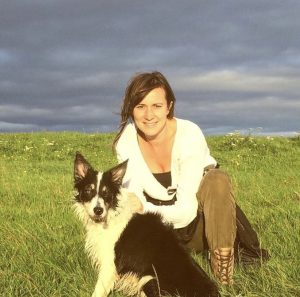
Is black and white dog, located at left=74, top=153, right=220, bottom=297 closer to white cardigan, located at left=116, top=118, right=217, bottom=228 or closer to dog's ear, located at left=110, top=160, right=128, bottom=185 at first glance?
dog's ear, located at left=110, top=160, right=128, bottom=185

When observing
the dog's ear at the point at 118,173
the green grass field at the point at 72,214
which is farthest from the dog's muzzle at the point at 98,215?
the green grass field at the point at 72,214

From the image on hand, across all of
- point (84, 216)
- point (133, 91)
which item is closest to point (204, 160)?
point (133, 91)

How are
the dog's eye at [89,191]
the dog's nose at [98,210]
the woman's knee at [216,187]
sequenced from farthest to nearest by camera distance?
1. the woman's knee at [216,187]
2. the dog's eye at [89,191]
3. the dog's nose at [98,210]

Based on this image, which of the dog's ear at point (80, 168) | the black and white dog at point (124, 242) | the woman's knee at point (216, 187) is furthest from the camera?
the woman's knee at point (216, 187)

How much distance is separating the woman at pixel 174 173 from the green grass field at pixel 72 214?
42 cm

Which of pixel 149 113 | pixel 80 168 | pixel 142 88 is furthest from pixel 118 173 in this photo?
pixel 142 88

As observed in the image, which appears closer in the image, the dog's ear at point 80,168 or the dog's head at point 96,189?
the dog's head at point 96,189

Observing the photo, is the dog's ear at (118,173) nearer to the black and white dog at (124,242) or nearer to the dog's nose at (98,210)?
the black and white dog at (124,242)

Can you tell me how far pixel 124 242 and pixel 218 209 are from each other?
1.09 meters

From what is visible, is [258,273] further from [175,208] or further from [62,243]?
[62,243]

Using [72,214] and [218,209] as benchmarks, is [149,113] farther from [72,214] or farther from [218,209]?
[72,214]

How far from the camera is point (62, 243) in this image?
6645mm

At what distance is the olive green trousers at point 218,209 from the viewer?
5.40 m

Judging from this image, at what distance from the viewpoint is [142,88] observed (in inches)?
220
